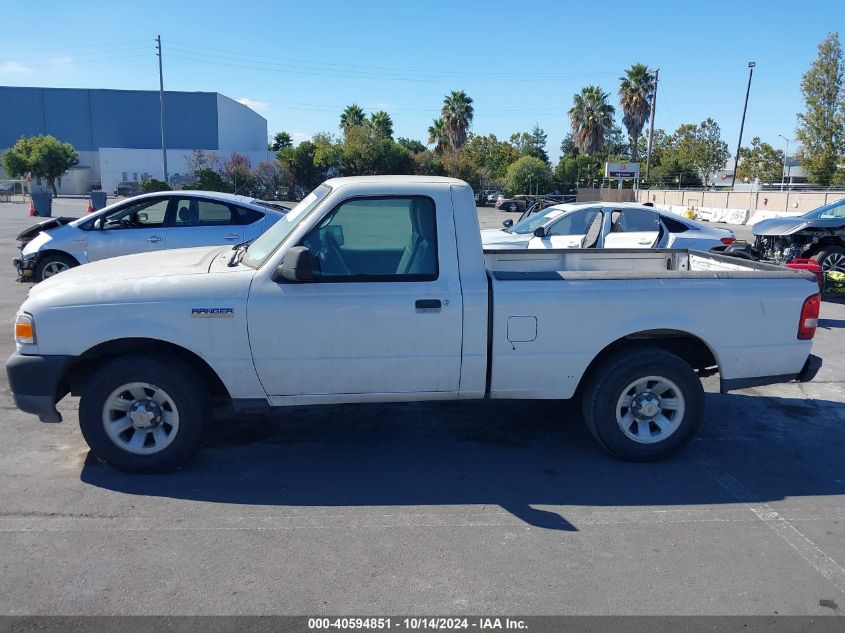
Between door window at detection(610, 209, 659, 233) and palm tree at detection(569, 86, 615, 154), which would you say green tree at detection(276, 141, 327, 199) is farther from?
door window at detection(610, 209, 659, 233)

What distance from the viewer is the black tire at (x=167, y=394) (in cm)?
459

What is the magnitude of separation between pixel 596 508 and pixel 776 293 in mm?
2047

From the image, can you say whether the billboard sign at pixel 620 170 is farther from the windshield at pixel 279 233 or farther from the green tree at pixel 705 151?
the windshield at pixel 279 233

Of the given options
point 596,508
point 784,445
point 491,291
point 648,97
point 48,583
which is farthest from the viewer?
point 648,97

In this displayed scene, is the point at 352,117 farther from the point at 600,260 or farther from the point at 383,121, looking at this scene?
the point at 600,260

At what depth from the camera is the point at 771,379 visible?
516 centimetres

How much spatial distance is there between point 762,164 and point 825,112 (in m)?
19.0

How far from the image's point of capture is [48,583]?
3529mm

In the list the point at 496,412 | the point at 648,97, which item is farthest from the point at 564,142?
the point at 496,412

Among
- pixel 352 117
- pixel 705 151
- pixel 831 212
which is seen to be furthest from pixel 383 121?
pixel 831 212

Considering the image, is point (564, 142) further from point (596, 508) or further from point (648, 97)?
point (596, 508)

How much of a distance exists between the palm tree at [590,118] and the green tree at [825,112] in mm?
20154

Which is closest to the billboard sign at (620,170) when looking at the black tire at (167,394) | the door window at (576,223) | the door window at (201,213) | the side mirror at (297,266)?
the door window at (576,223)

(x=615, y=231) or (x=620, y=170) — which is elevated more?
(x=620, y=170)
